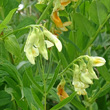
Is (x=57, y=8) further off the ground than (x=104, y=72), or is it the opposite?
(x=57, y=8)

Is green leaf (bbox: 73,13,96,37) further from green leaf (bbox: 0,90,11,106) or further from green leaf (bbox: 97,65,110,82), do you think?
green leaf (bbox: 0,90,11,106)

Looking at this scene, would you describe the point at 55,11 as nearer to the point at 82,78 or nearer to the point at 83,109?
the point at 82,78

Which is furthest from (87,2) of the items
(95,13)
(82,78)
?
(82,78)

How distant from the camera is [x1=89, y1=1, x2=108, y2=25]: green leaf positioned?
2.71 ft

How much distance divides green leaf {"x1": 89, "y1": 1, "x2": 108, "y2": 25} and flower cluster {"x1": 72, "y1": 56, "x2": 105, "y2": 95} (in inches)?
7.8

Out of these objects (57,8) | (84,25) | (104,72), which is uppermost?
(57,8)

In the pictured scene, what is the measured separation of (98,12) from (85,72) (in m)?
0.24

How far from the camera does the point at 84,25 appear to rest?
882 millimetres

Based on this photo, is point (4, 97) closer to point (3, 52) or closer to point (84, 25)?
point (3, 52)

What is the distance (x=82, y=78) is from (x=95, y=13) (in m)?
0.24

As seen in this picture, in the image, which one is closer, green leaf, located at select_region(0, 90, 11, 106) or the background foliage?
the background foliage

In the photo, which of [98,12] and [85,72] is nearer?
[85,72]

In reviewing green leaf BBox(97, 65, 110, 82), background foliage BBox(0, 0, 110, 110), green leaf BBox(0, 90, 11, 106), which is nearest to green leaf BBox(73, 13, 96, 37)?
background foliage BBox(0, 0, 110, 110)

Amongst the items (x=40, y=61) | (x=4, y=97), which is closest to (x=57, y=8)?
(x=40, y=61)
